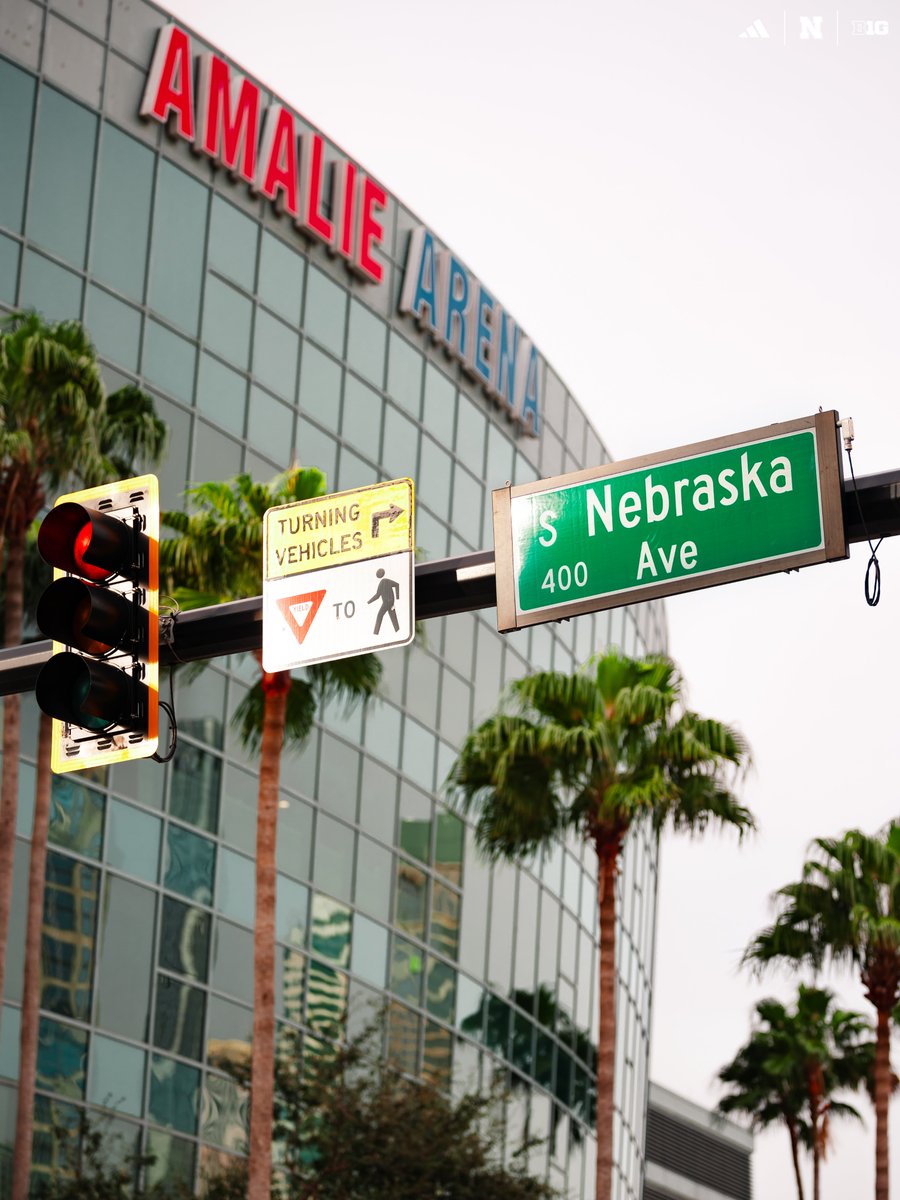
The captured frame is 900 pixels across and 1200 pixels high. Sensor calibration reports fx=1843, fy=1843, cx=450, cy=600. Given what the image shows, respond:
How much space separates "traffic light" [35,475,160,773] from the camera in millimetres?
6984

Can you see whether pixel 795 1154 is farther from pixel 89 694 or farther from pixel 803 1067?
pixel 89 694

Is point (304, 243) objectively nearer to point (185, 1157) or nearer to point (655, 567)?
point (185, 1157)

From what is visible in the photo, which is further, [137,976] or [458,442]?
[458,442]

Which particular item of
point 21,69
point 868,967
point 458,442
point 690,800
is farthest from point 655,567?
point 458,442

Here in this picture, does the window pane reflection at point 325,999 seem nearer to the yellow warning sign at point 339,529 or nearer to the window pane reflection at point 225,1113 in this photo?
the window pane reflection at point 225,1113

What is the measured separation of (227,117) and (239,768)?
11209mm

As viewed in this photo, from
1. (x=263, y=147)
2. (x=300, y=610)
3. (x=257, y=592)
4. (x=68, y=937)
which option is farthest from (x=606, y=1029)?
(x=300, y=610)

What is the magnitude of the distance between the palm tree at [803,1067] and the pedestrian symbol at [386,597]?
36.7 m

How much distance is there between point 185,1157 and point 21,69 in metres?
16.7

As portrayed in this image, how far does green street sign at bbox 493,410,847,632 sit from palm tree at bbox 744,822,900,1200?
84.5 ft

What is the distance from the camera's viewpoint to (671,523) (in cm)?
700

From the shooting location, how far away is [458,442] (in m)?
37.7

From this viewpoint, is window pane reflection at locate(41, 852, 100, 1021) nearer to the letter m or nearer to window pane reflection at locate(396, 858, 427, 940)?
window pane reflection at locate(396, 858, 427, 940)

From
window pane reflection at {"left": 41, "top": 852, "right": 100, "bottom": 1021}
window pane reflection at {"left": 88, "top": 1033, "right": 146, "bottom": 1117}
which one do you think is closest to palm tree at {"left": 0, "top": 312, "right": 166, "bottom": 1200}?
window pane reflection at {"left": 41, "top": 852, "right": 100, "bottom": 1021}
